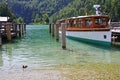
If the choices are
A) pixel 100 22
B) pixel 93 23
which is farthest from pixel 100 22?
pixel 93 23

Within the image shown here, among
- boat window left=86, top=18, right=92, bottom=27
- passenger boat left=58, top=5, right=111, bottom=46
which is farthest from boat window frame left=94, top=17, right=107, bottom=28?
boat window left=86, top=18, right=92, bottom=27

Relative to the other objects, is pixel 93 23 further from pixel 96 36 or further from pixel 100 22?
pixel 96 36

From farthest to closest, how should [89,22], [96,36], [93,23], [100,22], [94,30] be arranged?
[89,22]
[93,23]
[100,22]
[94,30]
[96,36]

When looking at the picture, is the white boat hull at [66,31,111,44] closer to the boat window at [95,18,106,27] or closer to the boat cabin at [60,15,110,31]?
the boat cabin at [60,15,110,31]

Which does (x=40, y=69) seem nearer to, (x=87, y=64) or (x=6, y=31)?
(x=87, y=64)

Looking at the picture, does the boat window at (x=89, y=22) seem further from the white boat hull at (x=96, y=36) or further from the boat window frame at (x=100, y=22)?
the white boat hull at (x=96, y=36)

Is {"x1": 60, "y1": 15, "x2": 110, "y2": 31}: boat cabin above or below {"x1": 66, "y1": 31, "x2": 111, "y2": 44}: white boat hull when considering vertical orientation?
above

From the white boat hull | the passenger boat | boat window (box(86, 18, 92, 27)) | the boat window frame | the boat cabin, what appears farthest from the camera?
boat window (box(86, 18, 92, 27))

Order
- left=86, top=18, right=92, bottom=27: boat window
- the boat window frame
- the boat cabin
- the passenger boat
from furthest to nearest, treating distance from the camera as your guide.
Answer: left=86, top=18, right=92, bottom=27: boat window < the boat window frame < the boat cabin < the passenger boat

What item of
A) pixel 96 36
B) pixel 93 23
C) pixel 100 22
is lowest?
pixel 96 36

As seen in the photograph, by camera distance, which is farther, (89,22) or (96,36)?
(89,22)

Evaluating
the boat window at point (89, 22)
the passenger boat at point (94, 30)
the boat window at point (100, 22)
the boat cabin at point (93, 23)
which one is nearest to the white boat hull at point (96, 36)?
the passenger boat at point (94, 30)

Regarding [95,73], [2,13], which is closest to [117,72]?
[95,73]

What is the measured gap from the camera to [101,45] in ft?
118
